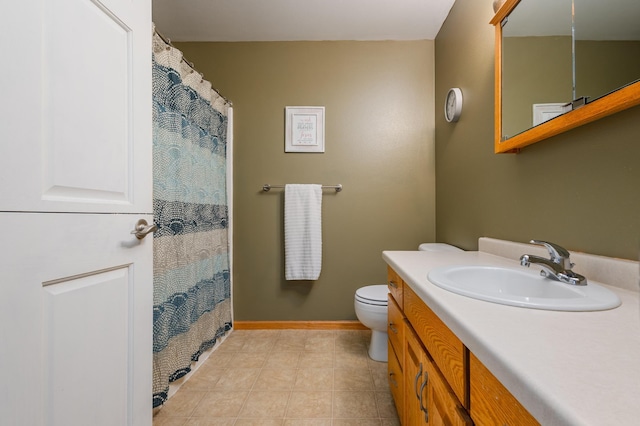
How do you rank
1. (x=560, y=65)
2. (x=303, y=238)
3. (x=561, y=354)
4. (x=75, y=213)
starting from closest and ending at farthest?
1. (x=561, y=354)
2. (x=75, y=213)
3. (x=560, y=65)
4. (x=303, y=238)

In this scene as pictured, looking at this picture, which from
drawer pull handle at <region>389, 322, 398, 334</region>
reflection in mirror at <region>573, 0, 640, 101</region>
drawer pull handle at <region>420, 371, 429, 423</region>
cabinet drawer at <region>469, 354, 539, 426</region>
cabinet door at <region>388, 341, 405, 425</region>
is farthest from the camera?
drawer pull handle at <region>389, 322, 398, 334</region>

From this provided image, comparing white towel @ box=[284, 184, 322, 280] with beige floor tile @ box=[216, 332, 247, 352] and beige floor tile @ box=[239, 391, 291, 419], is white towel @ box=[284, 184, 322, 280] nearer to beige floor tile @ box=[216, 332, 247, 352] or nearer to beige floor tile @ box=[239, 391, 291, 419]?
beige floor tile @ box=[216, 332, 247, 352]

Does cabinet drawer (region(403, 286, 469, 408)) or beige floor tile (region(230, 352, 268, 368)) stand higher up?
cabinet drawer (region(403, 286, 469, 408))

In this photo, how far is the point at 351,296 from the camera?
2256mm

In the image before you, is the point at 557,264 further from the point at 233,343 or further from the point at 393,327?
the point at 233,343

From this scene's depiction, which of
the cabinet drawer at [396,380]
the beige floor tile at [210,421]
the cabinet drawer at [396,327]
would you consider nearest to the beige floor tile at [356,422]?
the cabinet drawer at [396,380]

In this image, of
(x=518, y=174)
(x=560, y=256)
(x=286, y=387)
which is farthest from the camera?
(x=286, y=387)

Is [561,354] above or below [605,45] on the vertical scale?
below

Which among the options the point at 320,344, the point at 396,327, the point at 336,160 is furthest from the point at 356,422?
the point at 336,160

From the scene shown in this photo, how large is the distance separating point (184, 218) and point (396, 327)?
124 cm

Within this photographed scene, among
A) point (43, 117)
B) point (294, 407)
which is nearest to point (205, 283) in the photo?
point (294, 407)

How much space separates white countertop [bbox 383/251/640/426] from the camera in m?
0.29

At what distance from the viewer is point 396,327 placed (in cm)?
121

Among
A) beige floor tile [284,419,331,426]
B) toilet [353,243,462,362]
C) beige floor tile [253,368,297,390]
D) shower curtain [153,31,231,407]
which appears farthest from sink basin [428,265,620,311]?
shower curtain [153,31,231,407]
